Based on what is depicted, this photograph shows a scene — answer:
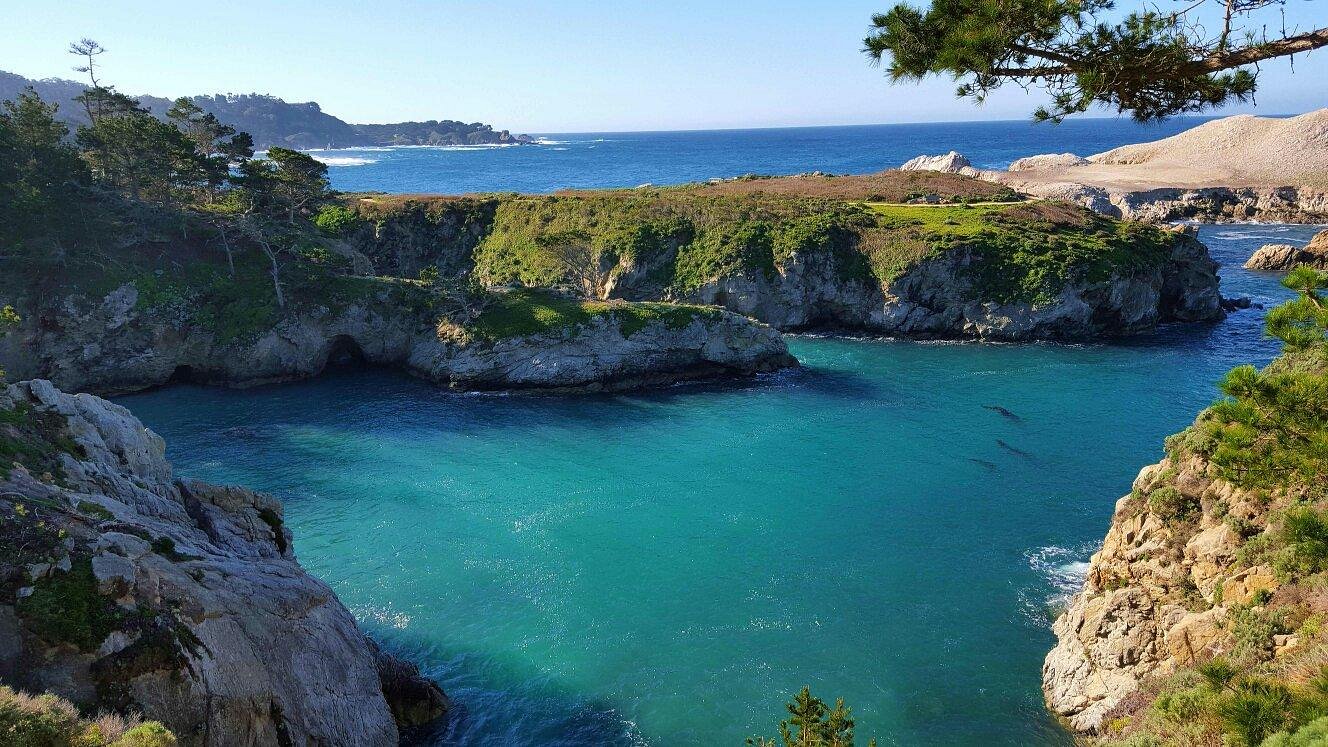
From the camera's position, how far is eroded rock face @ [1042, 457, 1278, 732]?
19.7 m

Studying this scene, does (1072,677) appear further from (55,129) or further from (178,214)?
(55,129)

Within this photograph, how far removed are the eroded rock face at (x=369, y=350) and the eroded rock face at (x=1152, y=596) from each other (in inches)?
1398

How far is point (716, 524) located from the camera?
35438 millimetres

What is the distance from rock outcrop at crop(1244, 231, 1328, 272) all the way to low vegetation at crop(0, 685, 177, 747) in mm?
105664

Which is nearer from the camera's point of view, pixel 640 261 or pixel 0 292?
pixel 0 292

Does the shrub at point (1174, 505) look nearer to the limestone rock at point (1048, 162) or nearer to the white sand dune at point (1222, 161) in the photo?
the white sand dune at point (1222, 161)

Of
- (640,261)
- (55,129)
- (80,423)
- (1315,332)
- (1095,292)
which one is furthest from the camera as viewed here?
(640,261)

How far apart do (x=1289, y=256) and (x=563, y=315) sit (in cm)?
8466

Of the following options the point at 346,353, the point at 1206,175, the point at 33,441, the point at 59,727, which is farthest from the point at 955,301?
the point at 1206,175

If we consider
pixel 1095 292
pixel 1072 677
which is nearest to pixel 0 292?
pixel 1072 677

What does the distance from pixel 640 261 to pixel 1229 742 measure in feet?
221

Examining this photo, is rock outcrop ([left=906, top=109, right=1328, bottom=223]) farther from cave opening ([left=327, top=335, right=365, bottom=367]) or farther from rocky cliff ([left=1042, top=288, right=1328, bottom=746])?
rocky cliff ([left=1042, top=288, right=1328, bottom=746])

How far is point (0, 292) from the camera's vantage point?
5094 cm

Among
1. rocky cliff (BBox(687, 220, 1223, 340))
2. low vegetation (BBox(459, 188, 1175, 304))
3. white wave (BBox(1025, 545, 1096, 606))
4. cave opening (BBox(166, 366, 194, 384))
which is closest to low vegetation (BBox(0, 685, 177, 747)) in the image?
white wave (BBox(1025, 545, 1096, 606))
